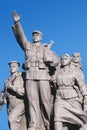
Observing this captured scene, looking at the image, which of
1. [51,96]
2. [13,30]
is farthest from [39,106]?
[13,30]

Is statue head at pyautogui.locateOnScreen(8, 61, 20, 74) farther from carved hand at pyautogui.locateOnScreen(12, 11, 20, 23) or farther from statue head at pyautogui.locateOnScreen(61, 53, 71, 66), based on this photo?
statue head at pyautogui.locateOnScreen(61, 53, 71, 66)

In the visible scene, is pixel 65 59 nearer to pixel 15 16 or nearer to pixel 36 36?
pixel 36 36

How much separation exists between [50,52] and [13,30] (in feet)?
4.52

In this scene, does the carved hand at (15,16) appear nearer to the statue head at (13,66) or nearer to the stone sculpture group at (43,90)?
the stone sculpture group at (43,90)

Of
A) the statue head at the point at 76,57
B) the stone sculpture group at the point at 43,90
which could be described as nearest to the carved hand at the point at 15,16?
the stone sculpture group at the point at 43,90

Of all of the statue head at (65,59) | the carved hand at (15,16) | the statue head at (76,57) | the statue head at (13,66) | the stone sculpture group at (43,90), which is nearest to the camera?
the stone sculpture group at (43,90)

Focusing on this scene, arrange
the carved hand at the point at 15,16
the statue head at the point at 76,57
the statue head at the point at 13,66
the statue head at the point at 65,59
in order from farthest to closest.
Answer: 1. the statue head at the point at 13,66
2. the statue head at the point at 76,57
3. the statue head at the point at 65,59
4. the carved hand at the point at 15,16

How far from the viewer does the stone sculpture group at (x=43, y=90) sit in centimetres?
1312

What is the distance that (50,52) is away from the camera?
13.9m

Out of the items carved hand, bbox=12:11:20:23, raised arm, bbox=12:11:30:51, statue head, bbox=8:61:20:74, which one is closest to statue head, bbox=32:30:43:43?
raised arm, bbox=12:11:30:51

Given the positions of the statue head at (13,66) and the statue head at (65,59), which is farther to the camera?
the statue head at (13,66)

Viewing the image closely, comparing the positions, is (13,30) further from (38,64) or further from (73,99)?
(73,99)

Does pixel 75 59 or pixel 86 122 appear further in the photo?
pixel 75 59

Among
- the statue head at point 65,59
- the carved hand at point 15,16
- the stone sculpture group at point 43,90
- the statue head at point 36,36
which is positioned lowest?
the stone sculpture group at point 43,90
